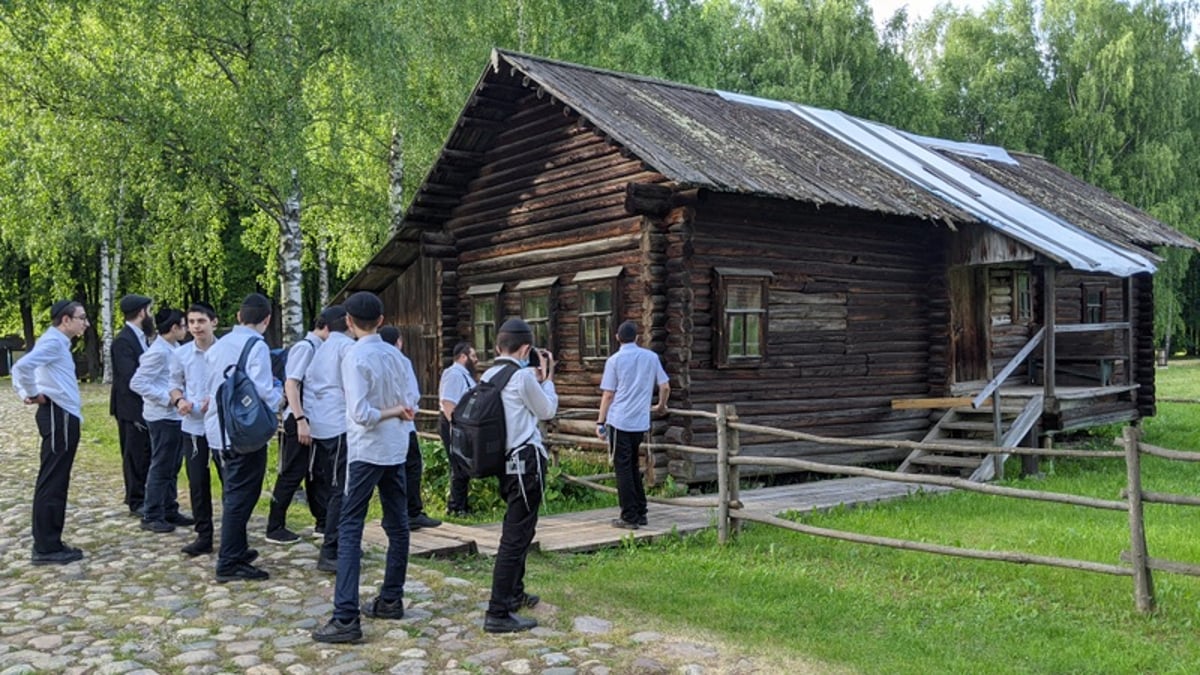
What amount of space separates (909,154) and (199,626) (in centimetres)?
1416

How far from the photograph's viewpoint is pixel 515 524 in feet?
19.0

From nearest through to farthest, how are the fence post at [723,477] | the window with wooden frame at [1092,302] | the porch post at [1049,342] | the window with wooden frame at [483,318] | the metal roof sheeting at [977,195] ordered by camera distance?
the fence post at [723,477]
the metal roof sheeting at [977,195]
the porch post at [1049,342]
the window with wooden frame at [483,318]
the window with wooden frame at [1092,302]

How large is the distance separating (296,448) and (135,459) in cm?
275

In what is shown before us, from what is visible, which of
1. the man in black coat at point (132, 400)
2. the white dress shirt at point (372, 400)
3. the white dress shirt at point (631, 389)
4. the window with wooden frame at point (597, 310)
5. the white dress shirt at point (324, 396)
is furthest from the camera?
the window with wooden frame at point (597, 310)

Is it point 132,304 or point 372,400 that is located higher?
point 132,304

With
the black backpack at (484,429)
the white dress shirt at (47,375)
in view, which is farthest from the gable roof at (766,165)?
the white dress shirt at (47,375)

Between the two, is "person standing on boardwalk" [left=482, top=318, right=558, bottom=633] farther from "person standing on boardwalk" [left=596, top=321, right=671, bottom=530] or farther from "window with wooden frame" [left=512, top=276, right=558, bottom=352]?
"window with wooden frame" [left=512, top=276, right=558, bottom=352]

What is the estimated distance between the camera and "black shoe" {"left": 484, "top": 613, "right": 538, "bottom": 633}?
568cm

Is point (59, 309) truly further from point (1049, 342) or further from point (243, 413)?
point (1049, 342)

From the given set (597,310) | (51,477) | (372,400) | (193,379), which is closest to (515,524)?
(372,400)

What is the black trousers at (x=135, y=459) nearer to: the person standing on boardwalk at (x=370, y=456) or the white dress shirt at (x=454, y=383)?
the white dress shirt at (x=454, y=383)

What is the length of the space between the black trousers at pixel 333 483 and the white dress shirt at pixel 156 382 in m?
1.87

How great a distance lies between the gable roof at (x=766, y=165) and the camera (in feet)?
39.9

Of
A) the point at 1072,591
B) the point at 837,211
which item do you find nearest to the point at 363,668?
the point at 1072,591
